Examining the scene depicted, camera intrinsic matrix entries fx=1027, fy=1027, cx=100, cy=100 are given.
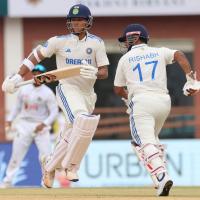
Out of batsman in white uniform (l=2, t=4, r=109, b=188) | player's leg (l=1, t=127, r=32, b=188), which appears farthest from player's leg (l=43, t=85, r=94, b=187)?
player's leg (l=1, t=127, r=32, b=188)

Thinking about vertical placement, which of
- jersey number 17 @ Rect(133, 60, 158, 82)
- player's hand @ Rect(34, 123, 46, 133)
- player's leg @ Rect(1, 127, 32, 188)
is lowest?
player's leg @ Rect(1, 127, 32, 188)

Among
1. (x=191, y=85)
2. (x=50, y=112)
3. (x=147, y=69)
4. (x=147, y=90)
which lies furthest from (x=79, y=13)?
(x=50, y=112)

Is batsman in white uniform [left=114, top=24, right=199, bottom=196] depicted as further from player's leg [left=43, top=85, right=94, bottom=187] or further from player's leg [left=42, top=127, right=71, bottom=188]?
player's leg [left=42, top=127, right=71, bottom=188]

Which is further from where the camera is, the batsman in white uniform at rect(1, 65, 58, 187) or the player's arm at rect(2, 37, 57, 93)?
the batsman in white uniform at rect(1, 65, 58, 187)

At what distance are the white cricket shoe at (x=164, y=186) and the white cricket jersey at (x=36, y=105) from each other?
19.4 ft

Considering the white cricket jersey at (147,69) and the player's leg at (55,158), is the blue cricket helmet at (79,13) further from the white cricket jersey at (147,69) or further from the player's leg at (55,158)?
the player's leg at (55,158)

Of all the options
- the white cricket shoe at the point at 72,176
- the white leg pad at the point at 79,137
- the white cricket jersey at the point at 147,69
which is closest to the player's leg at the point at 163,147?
the white cricket jersey at the point at 147,69

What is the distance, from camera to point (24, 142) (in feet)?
52.0

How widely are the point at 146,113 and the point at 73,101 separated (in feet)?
3.39

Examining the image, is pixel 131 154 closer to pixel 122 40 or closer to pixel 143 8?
pixel 143 8

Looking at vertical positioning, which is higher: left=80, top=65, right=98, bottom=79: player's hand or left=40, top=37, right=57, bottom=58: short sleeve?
left=40, top=37, right=57, bottom=58: short sleeve

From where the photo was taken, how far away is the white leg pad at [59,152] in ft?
36.2

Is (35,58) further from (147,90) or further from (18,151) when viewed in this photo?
(18,151)

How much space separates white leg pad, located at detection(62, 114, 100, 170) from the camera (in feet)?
34.4
